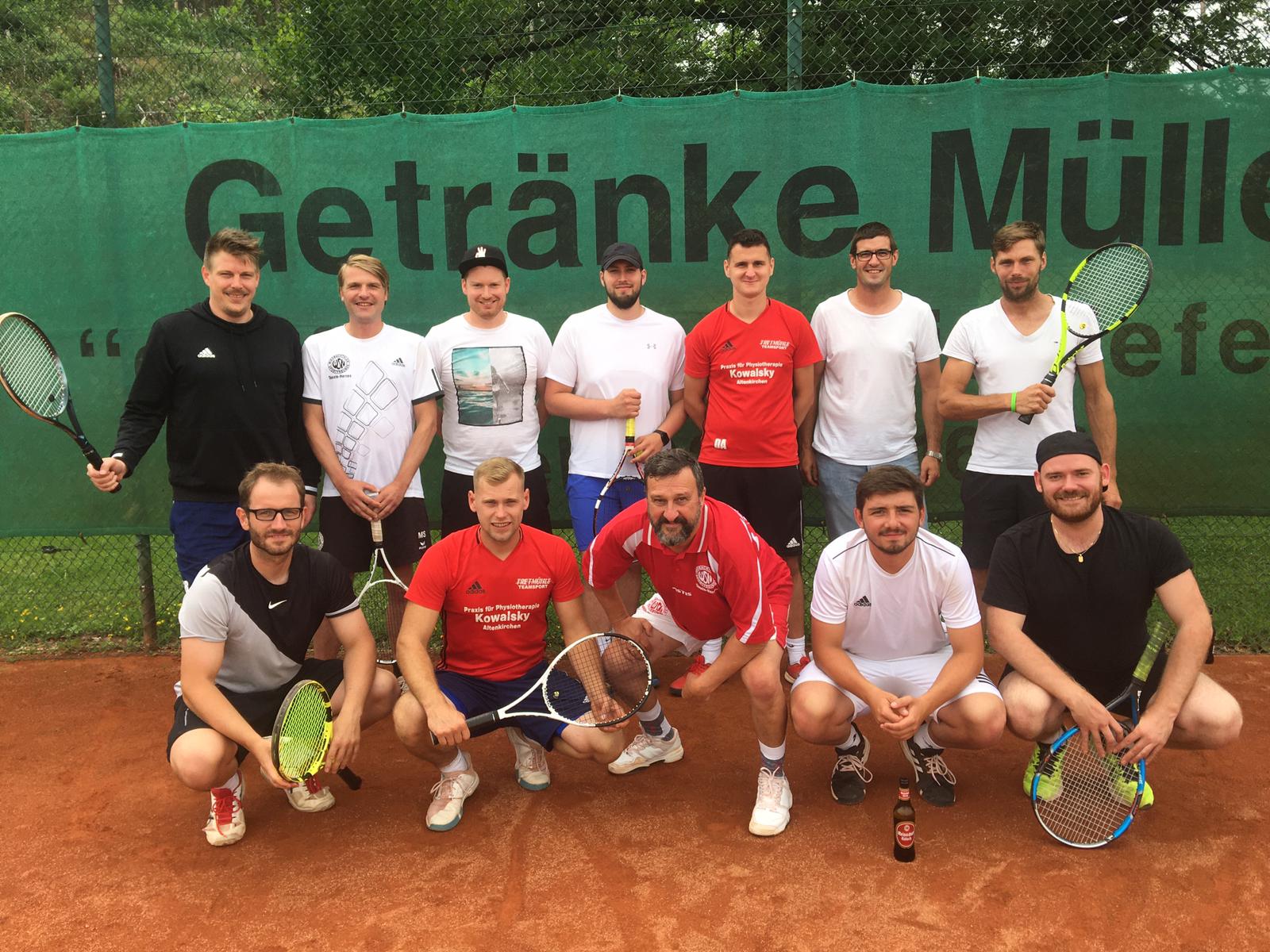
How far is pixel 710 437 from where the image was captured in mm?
4492

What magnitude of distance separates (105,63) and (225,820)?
3721 mm

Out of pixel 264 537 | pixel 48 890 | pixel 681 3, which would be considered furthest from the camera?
pixel 681 3

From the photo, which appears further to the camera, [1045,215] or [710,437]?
[1045,215]

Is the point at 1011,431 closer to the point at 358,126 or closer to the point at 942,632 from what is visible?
the point at 942,632

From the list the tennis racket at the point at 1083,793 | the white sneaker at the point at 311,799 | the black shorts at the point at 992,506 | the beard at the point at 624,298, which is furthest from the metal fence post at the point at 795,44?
the white sneaker at the point at 311,799

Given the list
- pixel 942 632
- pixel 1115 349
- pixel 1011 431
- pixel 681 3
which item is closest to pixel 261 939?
pixel 942 632

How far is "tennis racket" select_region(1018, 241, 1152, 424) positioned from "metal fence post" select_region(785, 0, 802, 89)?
1.60m

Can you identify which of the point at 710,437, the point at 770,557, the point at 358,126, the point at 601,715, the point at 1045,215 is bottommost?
the point at 601,715

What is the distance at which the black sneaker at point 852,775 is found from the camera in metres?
3.67

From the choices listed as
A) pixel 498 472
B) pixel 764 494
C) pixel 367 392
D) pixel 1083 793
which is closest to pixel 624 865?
pixel 498 472

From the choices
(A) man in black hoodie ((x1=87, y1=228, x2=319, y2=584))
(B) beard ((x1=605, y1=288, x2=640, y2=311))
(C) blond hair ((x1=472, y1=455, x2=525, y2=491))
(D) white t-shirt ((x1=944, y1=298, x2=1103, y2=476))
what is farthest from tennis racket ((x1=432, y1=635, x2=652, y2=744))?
(D) white t-shirt ((x1=944, y1=298, x2=1103, y2=476))

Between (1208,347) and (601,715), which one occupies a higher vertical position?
(1208,347)

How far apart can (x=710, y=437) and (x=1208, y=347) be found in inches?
96.9

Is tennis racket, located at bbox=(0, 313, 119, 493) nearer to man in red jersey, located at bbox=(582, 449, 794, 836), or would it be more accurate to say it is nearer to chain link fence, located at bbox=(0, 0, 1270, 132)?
man in red jersey, located at bbox=(582, 449, 794, 836)
